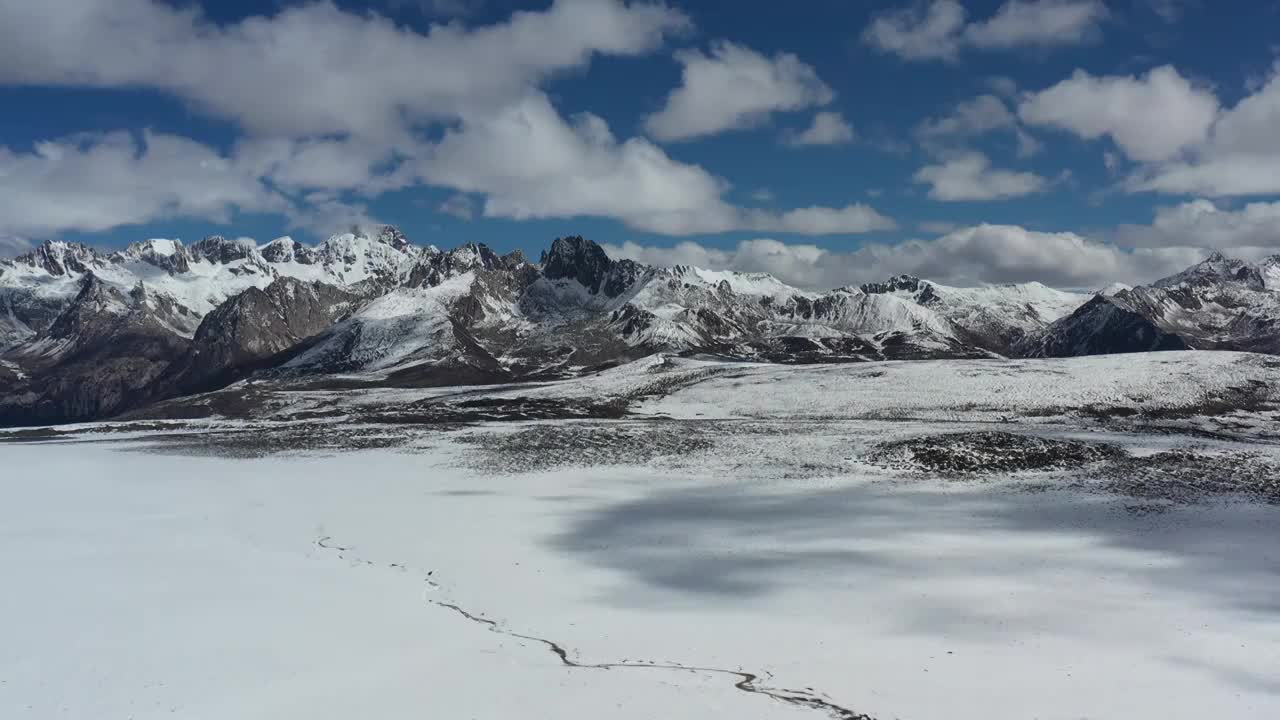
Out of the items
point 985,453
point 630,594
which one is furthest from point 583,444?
point 630,594

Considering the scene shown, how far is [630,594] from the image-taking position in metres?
23.2

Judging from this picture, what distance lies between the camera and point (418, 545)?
94.9ft

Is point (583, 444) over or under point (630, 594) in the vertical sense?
over

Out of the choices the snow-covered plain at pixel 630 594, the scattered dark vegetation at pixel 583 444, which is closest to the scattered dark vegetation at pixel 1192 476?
the snow-covered plain at pixel 630 594

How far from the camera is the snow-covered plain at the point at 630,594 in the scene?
52.1ft

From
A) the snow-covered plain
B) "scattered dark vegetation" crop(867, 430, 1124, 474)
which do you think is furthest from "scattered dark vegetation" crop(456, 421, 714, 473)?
"scattered dark vegetation" crop(867, 430, 1124, 474)

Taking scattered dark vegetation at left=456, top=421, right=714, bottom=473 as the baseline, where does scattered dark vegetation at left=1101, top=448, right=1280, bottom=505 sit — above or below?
below

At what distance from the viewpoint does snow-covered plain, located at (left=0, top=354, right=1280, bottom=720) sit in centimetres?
1588

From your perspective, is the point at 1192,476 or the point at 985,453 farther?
the point at 985,453

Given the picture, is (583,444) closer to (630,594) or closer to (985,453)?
(985,453)

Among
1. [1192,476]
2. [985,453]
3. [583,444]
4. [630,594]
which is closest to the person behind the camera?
[630,594]

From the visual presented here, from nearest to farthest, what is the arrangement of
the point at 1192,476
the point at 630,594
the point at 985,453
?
the point at 630,594 → the point at 1192,476 → the point at 985,453

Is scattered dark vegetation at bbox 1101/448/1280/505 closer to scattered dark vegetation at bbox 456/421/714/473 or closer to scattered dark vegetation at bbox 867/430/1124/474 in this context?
scattered dark vegetation at bbox 867/430/1124/474

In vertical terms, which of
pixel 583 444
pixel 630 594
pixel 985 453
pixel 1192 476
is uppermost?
pixel 583 444
